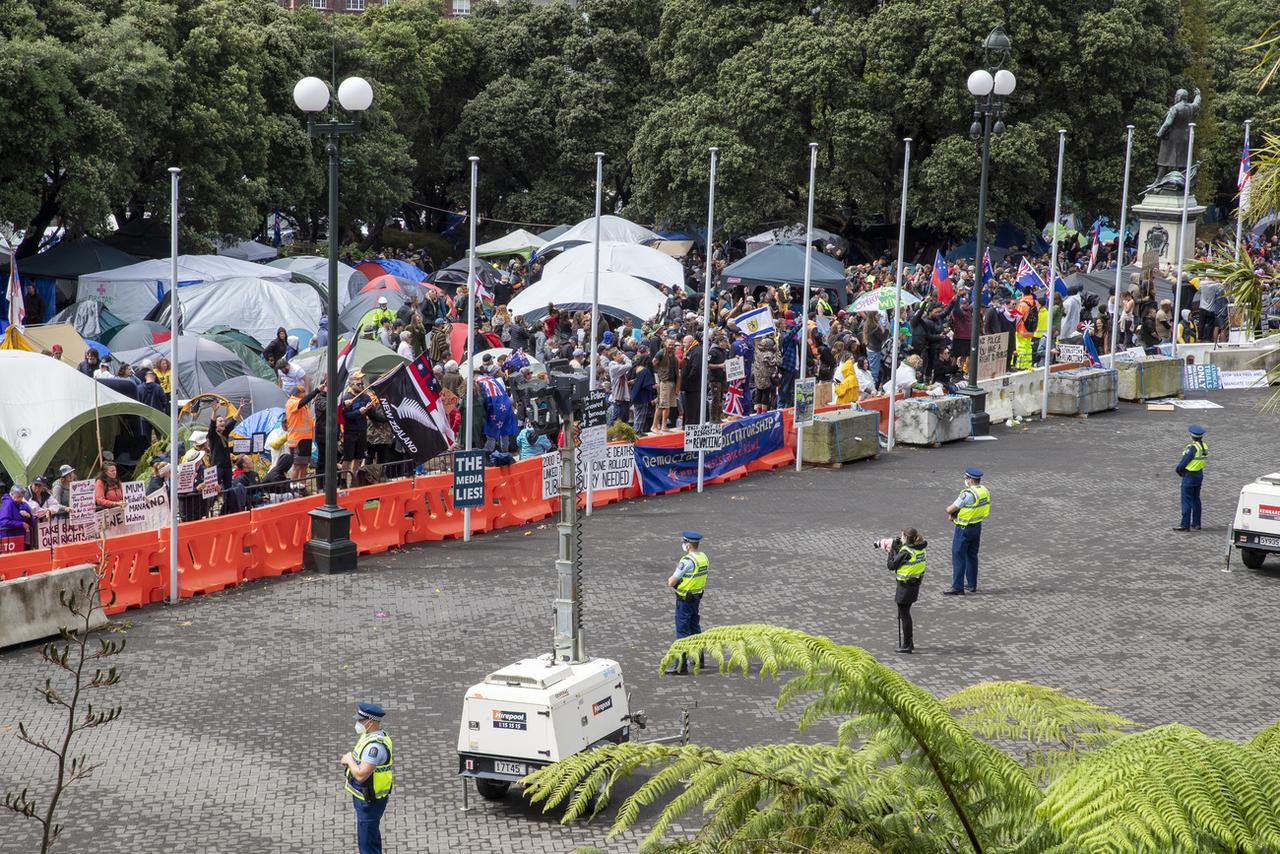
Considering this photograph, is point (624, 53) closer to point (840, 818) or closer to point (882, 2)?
point (882, 2)

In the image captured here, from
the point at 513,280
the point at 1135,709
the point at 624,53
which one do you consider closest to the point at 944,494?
the point at 1135,709

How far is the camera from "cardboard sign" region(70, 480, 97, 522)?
17.2 m

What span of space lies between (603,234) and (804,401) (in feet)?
69.0

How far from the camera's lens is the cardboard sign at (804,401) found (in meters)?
25.3

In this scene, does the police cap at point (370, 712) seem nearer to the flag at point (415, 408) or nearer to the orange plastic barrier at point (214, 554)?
the orange plastic barrier at point (214, 554)

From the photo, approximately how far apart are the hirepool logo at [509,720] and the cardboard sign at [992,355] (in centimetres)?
2024

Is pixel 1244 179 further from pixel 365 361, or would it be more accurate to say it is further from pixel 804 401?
pixel 365 361

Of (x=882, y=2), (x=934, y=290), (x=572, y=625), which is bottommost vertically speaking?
(x=572, y=625)

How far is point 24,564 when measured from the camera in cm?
→ 1666

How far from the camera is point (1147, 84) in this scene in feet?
160

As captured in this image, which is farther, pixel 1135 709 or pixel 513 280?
pixel 513 280

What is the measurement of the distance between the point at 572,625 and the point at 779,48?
36879 millimetres

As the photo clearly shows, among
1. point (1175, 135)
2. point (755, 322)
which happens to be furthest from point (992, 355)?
point (1175, 135)

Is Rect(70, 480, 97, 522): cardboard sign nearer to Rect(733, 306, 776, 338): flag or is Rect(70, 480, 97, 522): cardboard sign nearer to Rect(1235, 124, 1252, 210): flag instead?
Rect(1235, 124, 1252, 210): flag
